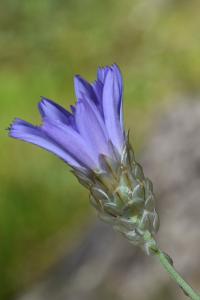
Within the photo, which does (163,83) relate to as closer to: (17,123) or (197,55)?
(197,55)

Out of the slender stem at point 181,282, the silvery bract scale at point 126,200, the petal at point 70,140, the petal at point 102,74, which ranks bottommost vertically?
the slender stem at point 181,282

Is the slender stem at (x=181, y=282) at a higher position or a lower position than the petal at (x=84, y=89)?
lower

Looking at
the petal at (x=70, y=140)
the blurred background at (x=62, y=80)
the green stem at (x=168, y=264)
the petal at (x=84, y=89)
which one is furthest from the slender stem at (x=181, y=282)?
the blurred background at (x=62, y=80)

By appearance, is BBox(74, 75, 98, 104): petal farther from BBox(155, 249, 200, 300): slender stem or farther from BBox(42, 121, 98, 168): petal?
BBox(155, 249, 200, 300): slender stem

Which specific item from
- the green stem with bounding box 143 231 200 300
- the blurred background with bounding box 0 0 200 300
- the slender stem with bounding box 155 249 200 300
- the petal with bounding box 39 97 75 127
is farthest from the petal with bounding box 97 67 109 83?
the blurred background with bounding box 0 0 200 300

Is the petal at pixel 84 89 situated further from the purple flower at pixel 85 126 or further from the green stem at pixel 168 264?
the green stem at pixel 168 264

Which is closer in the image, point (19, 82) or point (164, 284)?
point (164, 284)

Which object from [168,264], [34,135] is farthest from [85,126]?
[168,264]

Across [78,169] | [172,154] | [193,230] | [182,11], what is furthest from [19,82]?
[78,169]
